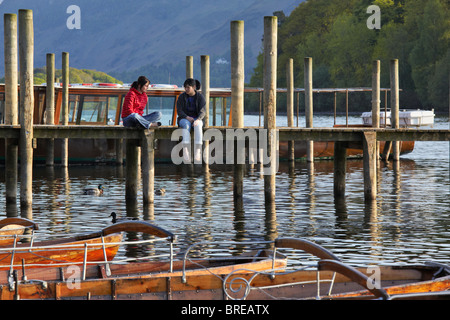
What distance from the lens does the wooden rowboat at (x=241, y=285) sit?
1030 cm

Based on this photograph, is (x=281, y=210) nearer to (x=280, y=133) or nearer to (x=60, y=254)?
(x=280, y=133)

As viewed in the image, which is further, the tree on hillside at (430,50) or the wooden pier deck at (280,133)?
the tree on hillside at (430,50)

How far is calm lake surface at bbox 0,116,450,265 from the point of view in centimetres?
1678

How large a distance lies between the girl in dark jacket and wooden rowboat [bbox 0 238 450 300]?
796 cm

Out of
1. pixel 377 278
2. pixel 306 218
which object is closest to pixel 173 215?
pixel 306 218

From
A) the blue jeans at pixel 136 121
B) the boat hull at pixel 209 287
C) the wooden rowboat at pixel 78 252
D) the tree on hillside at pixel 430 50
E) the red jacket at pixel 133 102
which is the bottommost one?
the boat hull at pixel 209 287

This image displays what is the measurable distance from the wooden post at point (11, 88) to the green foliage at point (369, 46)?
67.4 meters

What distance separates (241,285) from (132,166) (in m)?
Answer: 11.0

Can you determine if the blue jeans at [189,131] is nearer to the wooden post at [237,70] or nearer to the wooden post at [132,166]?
the wooden post at [237,70]

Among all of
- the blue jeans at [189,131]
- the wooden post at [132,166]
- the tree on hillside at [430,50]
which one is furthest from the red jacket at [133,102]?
the tree on hillside at [430,50]

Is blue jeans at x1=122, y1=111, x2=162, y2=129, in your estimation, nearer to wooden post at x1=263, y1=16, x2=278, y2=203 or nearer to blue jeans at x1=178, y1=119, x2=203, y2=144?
blue jeans at x1=178, y1=119, x2=203, y2=144

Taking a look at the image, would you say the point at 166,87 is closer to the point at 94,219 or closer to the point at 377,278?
the point at 94,219

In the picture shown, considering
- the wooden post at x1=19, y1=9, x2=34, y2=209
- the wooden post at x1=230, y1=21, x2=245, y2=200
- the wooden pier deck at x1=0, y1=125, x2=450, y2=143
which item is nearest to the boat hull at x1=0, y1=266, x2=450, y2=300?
the wooden post at x1=19, y1=9, x2=34, y2=209
